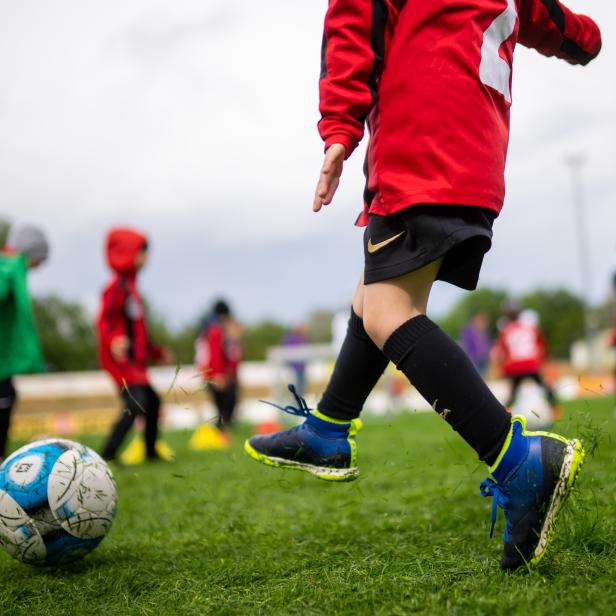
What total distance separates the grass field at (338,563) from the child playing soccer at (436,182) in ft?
0.72

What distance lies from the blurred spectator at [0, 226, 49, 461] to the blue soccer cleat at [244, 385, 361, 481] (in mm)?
2739

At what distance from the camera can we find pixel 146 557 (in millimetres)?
2707

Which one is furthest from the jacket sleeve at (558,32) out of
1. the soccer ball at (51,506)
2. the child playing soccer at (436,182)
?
the soccer ball at (51,506)

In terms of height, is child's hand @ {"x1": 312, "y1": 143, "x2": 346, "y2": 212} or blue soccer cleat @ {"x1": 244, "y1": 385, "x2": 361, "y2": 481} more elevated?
child's hand @ {"x1": 312, "y1": 143, "x2": 346, "y2": 212}

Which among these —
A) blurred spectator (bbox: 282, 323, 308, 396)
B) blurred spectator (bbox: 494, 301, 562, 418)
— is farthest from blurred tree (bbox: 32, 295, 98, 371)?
blurred spectator (bbox: 494, 301, 562, 418)

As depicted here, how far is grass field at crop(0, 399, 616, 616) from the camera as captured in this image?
6.17ft

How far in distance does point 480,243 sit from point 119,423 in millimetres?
4614

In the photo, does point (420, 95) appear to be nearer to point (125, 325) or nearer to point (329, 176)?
point (329, 176)

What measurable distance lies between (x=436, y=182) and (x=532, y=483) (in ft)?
2.71

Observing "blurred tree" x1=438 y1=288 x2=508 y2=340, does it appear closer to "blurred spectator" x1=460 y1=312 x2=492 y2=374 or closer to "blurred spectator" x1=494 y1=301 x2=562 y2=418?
"blurred spectator" x1=460 y1=312 x2=492 y2=374

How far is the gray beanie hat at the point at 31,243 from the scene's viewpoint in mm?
4930

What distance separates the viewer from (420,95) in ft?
6.77

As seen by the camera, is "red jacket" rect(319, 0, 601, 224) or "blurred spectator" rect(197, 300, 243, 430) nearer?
"red jacket" rect(319, 0, 601, 224)

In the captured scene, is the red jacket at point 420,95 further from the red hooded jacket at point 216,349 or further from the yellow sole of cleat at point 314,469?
A: the red hooded jacket at point 216,349
